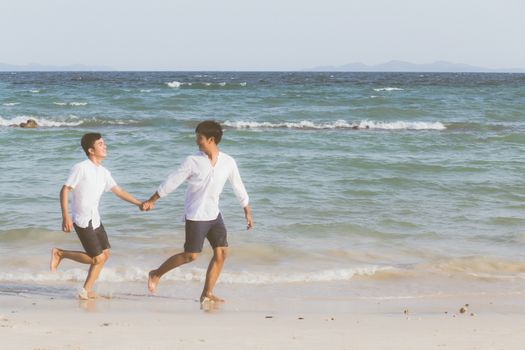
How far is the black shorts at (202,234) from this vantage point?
617 cm

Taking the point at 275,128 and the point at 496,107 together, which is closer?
the point at 275,128

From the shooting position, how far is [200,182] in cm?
608

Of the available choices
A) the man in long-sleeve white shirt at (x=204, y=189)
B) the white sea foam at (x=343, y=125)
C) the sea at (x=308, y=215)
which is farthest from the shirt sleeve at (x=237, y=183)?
the white sea foam at (x=343, y=125)

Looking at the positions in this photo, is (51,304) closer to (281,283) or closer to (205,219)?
(205,219)

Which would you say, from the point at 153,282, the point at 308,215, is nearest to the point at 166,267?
the point at 153,282

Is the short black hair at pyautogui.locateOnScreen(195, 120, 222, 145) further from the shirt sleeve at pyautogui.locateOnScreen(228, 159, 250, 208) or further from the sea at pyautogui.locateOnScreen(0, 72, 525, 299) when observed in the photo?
the sea at pyautogui.locateOnScreen(0, 72, 525, 299)

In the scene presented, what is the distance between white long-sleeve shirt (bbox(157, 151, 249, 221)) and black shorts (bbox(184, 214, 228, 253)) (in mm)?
46

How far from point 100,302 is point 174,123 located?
19.0 meters

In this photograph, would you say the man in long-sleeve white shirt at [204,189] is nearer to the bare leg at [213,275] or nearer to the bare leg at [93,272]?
the bare leg at [213,275]

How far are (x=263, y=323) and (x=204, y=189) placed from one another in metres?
1.18

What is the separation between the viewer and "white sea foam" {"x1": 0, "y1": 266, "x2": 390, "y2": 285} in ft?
23.4

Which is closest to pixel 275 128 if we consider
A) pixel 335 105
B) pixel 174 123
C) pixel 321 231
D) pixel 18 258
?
pixel 174 123

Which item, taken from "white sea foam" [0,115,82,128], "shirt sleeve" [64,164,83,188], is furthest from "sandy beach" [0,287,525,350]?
"white sea foam" [0,115,82,128]

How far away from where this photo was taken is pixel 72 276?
726cm
